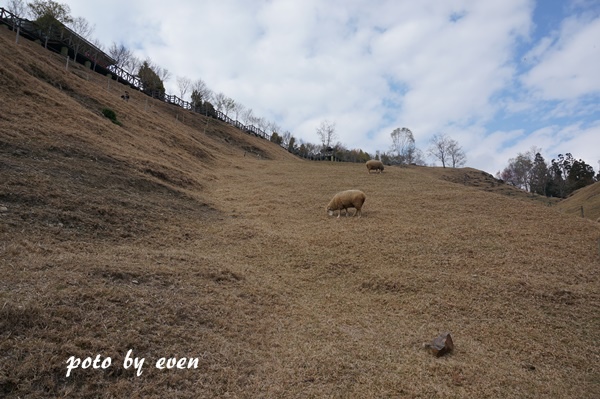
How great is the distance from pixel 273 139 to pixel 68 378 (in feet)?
275

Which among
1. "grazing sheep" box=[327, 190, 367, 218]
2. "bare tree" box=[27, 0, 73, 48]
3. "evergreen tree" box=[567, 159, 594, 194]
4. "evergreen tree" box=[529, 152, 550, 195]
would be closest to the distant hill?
"grazing sheep" box=[327, 190, 367, 218]

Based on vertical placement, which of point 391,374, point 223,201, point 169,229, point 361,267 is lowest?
point 391,374

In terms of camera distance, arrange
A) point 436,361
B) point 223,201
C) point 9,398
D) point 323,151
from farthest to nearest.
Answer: point 323,151, point 223,201, point 436,361, point 9,398

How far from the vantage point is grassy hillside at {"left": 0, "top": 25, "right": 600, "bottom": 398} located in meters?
4.49

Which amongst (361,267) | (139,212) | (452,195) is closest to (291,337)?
(361,267)

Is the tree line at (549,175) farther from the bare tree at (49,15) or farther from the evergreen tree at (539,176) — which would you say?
the bare tree at (49,15)

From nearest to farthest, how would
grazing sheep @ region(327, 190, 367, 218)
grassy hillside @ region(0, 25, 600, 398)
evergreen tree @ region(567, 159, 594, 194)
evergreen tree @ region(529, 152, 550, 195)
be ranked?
grassy hillside @ region(0, 25, 600, 398)
grazing sheep @ region(327, 190, 367, 218)
evergreen tree @ region(567, 159, 594, 194)
evergreen tree @ region(529, 152, 550, 195)

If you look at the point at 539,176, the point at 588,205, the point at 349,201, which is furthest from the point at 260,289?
the point at 539,176

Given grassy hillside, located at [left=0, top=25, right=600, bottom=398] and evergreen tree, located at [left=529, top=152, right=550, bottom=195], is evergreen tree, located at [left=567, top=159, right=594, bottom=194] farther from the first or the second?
grassy hillside, located at [left=0, top=25, right=600, bottom=398]

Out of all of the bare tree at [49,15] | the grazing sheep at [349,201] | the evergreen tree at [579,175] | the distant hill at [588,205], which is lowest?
the grazing sheep at [349,201]

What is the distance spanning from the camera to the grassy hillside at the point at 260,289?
4.49 m

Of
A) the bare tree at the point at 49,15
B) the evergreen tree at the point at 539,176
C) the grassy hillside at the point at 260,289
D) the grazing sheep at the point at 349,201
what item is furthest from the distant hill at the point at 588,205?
the bare tree at the point at 49,15

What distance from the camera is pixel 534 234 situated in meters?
13.0

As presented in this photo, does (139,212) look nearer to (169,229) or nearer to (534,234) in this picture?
(169,229)
